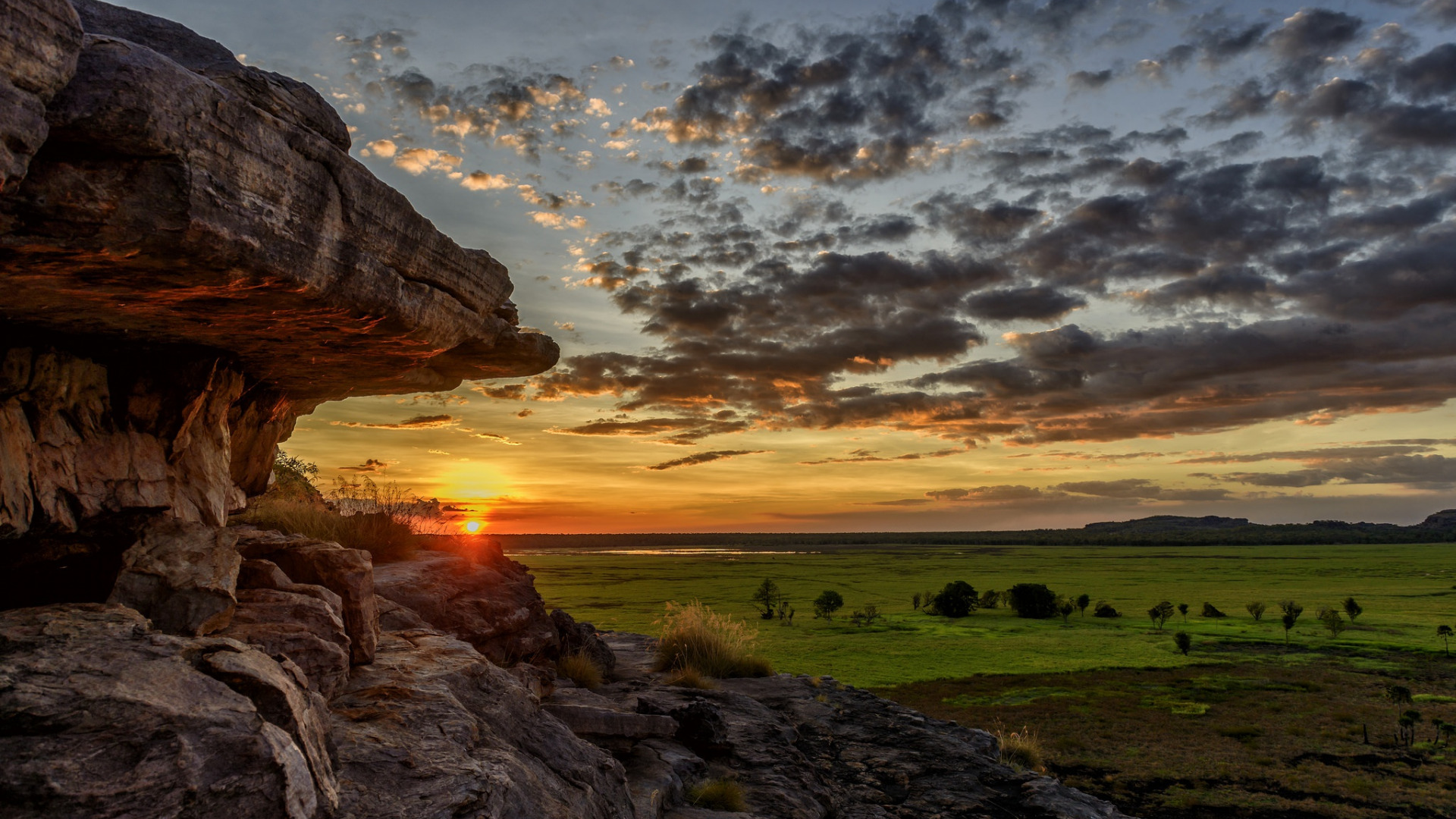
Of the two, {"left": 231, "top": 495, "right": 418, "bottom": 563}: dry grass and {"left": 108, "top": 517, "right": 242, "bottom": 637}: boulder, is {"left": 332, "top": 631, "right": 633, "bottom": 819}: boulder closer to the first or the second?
{"left": 108, "top": 517, "right": 242, "bottom": 637}: boulder

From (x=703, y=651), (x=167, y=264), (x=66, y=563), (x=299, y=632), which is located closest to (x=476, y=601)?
(x=299, y=632)

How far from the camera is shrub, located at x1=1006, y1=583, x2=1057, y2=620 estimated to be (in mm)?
60312

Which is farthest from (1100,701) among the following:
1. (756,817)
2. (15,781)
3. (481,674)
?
(15,781)

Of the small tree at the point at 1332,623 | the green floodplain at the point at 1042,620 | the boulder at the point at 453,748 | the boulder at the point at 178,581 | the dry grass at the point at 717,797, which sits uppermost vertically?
the boulder at the point at 178,581

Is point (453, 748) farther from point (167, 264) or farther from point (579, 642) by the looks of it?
point (579, 642)

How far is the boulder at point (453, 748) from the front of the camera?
18.8 ft

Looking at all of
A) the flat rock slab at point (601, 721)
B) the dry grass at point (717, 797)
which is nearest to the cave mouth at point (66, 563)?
the flat rock slab at point (601, 721)

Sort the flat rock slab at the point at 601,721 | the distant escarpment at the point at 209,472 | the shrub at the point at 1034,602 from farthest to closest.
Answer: the shrub at the point at 1034,602 → the flat rock slab at the point at 601,721 → the distant escarpment at the point at 209,472

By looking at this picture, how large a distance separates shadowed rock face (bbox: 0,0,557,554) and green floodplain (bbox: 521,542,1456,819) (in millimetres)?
21220

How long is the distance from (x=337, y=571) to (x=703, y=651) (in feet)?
38.6

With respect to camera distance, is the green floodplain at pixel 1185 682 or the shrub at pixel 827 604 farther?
the shrub at pixel 827 604

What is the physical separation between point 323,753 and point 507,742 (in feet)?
8.18

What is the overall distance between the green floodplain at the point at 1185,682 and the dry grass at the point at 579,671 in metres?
14.5

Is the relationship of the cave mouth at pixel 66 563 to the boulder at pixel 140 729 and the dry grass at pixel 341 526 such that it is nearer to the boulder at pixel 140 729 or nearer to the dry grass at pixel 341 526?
the boulder at pixel 140 729
